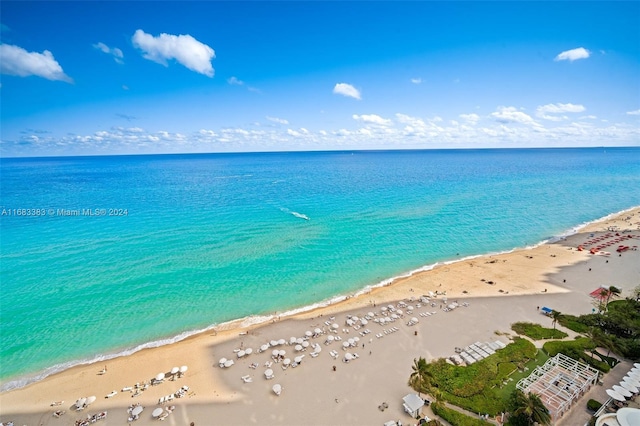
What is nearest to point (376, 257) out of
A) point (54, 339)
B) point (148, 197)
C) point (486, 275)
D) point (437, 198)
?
point (486, 275)

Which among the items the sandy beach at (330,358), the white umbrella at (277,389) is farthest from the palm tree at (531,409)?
the white umbrella at (277,389)

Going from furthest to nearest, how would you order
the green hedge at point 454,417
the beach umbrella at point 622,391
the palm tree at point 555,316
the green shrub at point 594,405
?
1. the palm tree at point 555,316
2. the green shrub at point 594,405
3. the green hedge at point 454,417
4. the beach umbrella at point 622,391

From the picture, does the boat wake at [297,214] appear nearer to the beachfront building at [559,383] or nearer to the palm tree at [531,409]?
the beachfront building at [559,383]

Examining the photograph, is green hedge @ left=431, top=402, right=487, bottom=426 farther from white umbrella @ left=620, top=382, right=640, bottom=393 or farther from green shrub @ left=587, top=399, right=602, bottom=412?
white umbrella @ left=620, top=382, right=640, bottom=393

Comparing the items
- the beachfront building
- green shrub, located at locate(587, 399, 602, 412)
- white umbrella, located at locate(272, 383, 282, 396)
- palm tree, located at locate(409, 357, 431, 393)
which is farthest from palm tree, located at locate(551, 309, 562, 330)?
white umbrella, located at locate(272, 383, 282, 396)

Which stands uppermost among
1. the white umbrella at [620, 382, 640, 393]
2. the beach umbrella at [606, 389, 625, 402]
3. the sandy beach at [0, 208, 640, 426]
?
the beach umbrella at [606, 389, 625, 402]

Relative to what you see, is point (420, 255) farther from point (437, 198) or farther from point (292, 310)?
point (437, 198)
